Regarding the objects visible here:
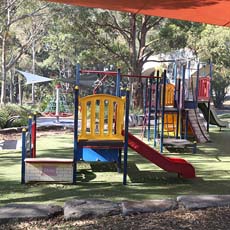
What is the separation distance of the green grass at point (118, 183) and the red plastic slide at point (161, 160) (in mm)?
138

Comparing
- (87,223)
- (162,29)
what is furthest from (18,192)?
(162,29)

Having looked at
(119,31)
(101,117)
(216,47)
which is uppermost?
(119,31)

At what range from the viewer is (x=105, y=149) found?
20.7 ft

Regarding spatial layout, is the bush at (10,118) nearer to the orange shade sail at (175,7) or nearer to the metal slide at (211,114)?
the metal slide at (211,114)

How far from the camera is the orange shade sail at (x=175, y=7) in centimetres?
699

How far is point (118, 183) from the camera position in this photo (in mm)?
5836

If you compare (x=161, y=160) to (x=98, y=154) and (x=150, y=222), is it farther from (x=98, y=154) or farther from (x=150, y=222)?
(x=150, y=222)

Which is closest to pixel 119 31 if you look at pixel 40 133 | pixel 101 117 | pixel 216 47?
pixel 216 47

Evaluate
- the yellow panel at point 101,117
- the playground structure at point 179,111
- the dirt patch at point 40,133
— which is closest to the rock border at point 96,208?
the yellow panel at point 101,117

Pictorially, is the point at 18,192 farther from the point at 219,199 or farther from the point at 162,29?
the point at 162,29

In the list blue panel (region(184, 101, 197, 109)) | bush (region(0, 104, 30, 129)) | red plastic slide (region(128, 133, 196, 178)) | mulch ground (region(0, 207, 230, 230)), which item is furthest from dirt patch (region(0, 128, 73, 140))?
mulch ground (region(0, 207, 230, 230))

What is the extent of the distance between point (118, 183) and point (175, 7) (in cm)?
345

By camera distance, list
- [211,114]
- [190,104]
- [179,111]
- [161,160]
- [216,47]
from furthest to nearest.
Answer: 1. [216,47]
2. [211,114]
3. [190,104]
4. [179,111]
5. [161,160]

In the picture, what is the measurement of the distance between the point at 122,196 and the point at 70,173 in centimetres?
102
